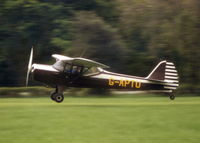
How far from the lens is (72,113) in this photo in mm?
16516

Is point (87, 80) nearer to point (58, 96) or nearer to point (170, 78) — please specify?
point (58, 96)

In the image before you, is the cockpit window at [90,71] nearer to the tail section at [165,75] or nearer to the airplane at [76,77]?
the airplane at [76,77]

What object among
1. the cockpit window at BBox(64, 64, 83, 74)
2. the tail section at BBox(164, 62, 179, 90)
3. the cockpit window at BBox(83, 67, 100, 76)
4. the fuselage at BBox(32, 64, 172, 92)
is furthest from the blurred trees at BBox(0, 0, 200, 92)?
the cockpit window at BBox(64, 64, 83, 74)

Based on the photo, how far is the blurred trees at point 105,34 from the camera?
3391cm

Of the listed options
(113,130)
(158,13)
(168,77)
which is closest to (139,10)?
(158,13)

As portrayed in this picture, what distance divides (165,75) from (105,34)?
1386 centimetres

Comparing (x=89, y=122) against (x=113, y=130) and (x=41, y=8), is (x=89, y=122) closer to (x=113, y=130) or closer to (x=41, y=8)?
(x=113, y=130)

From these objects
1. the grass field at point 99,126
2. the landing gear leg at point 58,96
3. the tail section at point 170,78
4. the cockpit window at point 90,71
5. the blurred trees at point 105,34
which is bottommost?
the grass field at point 99,126

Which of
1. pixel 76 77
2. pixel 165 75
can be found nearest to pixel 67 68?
pixel 76 77

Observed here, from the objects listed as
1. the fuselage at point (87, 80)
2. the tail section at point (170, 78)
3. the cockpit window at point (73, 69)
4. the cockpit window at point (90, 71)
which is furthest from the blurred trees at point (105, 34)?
the cockpit window at point (73, 69)

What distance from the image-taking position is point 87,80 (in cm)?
2186

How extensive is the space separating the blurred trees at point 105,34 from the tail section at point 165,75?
9.88 m

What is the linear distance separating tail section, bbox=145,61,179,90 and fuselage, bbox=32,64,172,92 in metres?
0.66

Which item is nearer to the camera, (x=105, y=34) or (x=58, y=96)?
(x=58, y=96)
